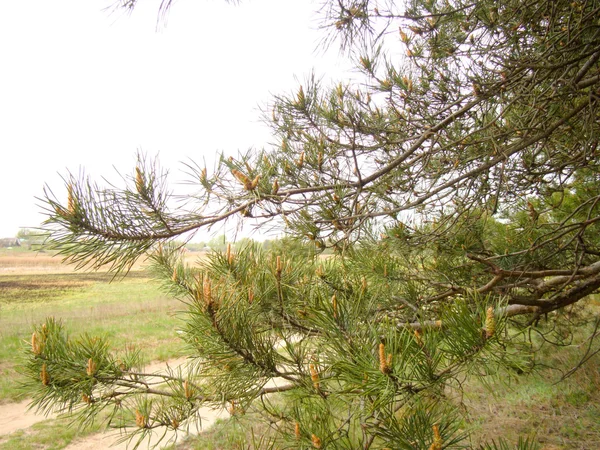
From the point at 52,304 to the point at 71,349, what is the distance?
790cm

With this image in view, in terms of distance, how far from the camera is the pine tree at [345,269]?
712mm

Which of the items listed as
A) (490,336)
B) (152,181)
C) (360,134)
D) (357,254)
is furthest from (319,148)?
(490,336)

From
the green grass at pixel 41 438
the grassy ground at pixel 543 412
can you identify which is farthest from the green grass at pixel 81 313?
the grassy ground at pixel 543 412

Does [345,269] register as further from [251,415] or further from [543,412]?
[543,412]

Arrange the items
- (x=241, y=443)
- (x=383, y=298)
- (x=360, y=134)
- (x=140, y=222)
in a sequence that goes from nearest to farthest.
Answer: (x=140, y=222), (x=241, y=443), (x=383, y=298), (x=360, y=134)

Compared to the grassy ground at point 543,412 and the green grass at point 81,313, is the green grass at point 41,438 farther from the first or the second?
the grassy ground at point 543,412

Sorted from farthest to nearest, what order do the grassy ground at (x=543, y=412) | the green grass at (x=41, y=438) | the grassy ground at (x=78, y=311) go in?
the grassy ground at (x=78, y=311)
the green grass at (x=41, y=438)
the grassy ground at (x=543, y=412)

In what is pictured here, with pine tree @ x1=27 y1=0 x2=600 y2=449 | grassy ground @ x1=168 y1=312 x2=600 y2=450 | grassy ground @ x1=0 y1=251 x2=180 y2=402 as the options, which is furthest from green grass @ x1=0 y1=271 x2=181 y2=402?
pine tree @ x1=27 y1=0 x2=600 y2=449

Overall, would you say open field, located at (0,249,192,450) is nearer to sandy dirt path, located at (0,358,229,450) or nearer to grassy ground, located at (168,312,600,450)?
sandy dirt path, located at (0,358,229,450)

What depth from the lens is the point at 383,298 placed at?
4.17 ft

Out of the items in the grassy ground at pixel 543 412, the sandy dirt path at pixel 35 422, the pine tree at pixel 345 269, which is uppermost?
the pine tree at pixel 345 269

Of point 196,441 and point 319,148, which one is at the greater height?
point 319,148

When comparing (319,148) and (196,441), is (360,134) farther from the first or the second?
(196,441)

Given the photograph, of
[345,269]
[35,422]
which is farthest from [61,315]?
[345,269]
